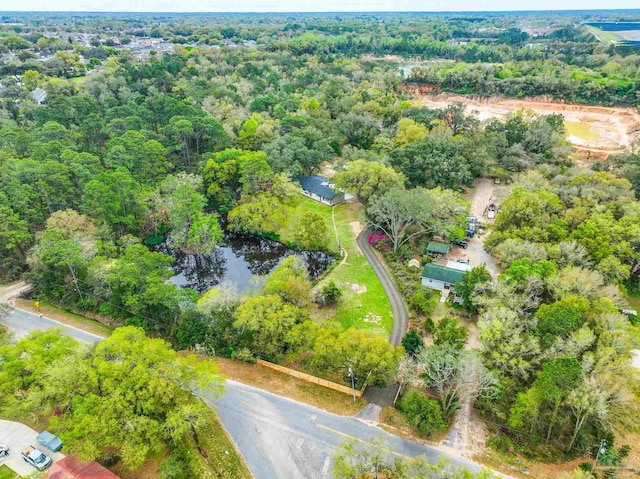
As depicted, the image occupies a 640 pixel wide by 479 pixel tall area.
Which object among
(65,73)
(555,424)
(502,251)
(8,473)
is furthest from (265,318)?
(65,73)

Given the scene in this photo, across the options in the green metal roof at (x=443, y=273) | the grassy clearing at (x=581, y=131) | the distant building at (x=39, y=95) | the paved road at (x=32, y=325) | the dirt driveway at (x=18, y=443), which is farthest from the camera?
the grassy clearing at (x=581, y=131)

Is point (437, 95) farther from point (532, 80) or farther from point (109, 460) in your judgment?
point (109, 460)

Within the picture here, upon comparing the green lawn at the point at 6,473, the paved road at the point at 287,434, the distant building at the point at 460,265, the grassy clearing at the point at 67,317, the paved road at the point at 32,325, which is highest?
the distant building at the point at 460,265

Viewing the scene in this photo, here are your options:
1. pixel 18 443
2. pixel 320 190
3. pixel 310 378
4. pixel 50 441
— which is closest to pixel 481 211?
pixel 320 190

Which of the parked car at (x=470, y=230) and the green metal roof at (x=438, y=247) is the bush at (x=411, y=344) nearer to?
the green metal roof at (x=438, y=247)

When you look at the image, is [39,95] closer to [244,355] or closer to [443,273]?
[244,355]

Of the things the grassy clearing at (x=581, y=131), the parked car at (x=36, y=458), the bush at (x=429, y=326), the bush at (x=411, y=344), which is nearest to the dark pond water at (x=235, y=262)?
the bush at (x=429, y=326)
